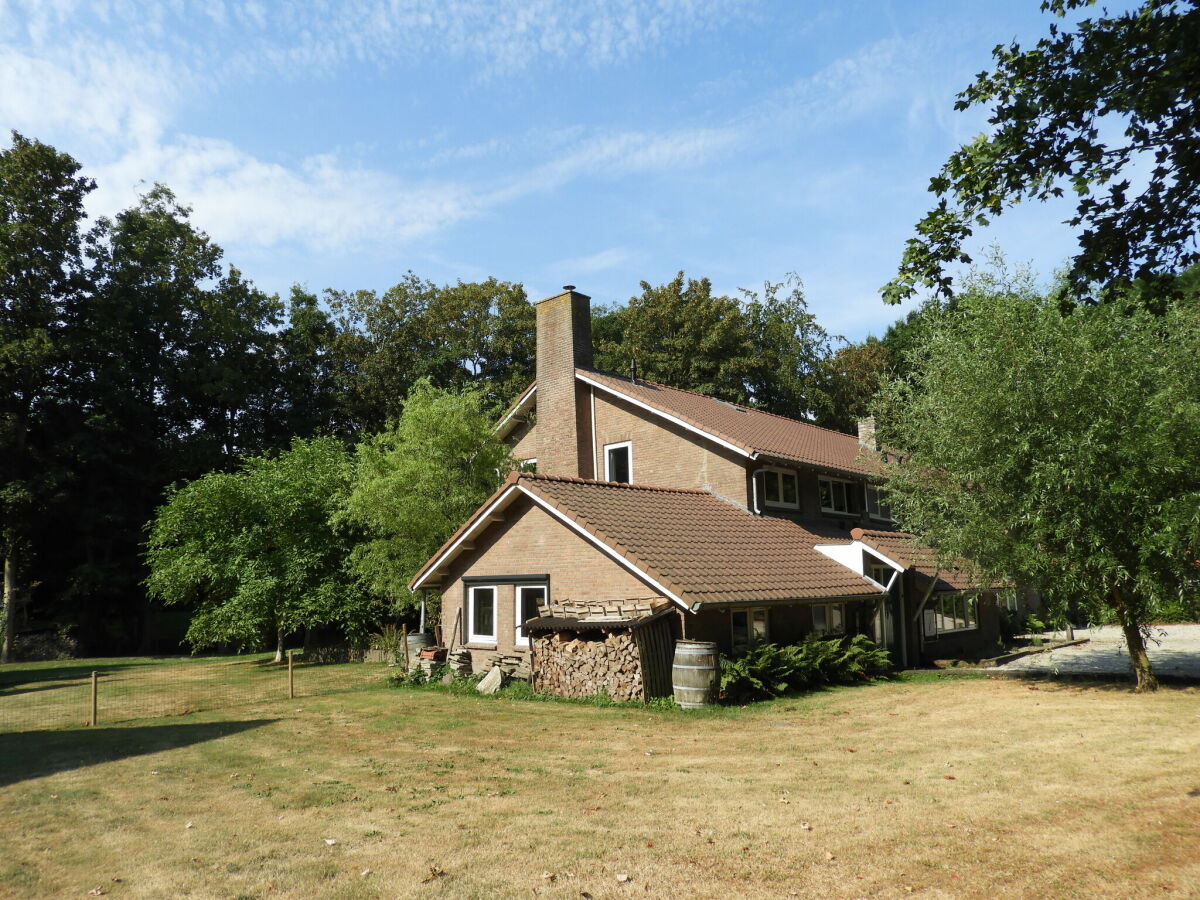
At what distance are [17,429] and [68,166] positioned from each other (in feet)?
39.5

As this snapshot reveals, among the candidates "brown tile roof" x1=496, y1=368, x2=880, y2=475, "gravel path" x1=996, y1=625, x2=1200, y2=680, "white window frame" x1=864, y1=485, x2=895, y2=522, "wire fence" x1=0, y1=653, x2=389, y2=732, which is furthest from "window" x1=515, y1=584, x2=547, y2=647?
"white window frame" x1=864, y1=485, x2=895, y2=522

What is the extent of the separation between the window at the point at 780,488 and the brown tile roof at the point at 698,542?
1.03m

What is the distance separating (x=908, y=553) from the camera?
2206cm

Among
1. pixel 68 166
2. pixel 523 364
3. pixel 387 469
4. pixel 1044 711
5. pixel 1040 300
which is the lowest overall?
pixel 1044 711

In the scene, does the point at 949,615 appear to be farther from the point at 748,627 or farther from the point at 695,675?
the point at 695,675

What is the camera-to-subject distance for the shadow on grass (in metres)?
11.6

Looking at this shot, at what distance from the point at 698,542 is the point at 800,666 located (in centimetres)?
339

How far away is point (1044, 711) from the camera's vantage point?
48.2 ft

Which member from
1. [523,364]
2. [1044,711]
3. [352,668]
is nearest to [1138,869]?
[1044,711]

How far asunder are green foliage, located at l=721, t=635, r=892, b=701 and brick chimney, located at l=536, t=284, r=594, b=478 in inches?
374

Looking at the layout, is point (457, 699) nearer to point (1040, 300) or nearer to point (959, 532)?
point (959, 532)

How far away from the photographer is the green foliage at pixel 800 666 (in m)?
16.1

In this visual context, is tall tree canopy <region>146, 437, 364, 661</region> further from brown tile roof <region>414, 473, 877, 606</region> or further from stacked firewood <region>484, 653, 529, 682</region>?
stacked firewood <region>484, 653, 529, 682</region>

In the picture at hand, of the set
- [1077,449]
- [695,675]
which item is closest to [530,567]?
[695,675]
